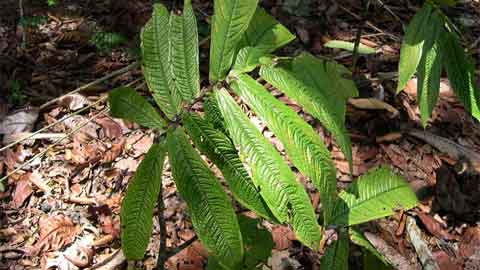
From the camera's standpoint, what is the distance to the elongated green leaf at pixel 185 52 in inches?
31.1

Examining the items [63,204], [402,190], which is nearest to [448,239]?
[402,190]

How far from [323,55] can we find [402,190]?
1.42m

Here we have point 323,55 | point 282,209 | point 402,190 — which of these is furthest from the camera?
point 323,55

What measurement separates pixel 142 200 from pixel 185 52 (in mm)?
236

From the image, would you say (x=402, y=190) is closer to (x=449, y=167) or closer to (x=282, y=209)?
(x=282, y=209)

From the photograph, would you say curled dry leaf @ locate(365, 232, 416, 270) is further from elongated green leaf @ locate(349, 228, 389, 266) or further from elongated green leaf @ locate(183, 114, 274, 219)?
elongated green leaf @ locate(183, 114, 274, 219)

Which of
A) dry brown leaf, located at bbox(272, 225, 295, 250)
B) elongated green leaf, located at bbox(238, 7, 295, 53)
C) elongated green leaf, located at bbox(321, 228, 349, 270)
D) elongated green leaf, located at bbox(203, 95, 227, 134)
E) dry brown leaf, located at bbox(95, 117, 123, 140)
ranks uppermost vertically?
elongated green leaf, located at bbox(238, 7, 295, 53)

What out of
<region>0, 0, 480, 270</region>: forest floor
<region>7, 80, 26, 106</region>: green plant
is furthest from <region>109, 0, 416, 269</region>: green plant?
<region>7, 80, 26, 106</region>: green plant

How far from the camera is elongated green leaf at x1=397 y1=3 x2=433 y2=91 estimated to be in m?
1.07

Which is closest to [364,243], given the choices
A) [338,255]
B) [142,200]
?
[338,255]

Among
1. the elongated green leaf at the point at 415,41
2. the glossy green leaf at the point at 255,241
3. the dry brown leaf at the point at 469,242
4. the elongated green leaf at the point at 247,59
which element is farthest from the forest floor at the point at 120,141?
the elongated green leaf at the point at 247,59

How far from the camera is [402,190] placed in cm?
103

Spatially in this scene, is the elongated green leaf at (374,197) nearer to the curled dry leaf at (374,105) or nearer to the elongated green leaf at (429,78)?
the elongated green leaf at (429,78)

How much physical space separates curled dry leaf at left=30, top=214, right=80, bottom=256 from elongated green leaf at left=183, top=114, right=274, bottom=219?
3.60 feet
